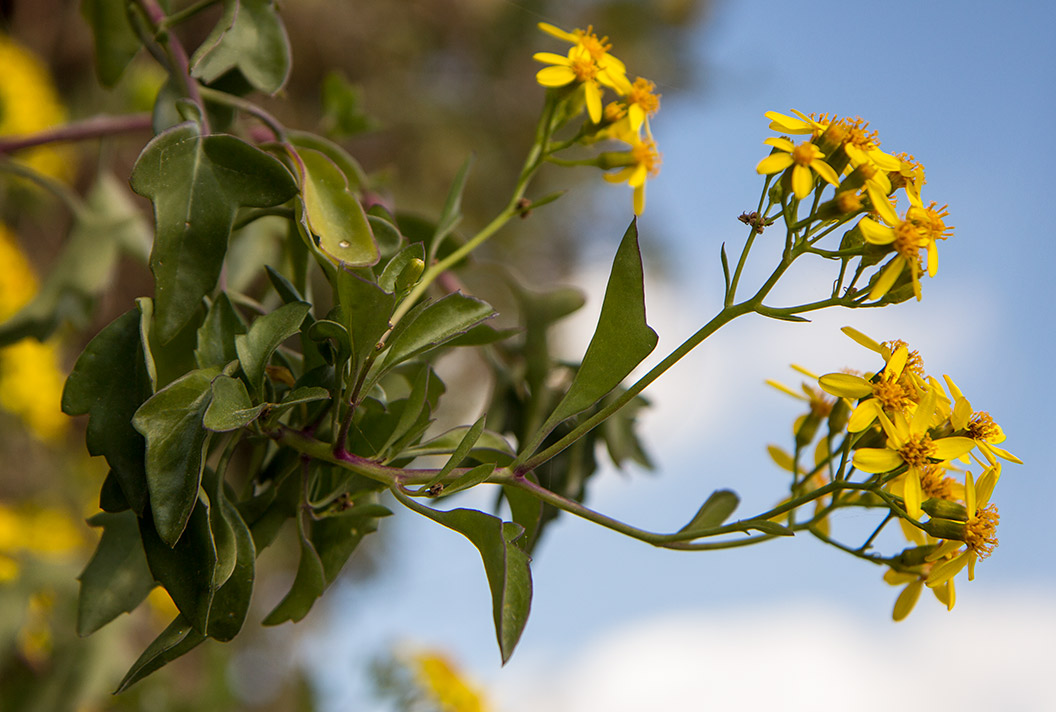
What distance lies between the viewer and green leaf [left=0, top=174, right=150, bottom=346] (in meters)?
0.53

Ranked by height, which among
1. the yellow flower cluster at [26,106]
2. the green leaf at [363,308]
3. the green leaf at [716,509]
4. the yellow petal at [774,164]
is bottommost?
the yellow flower cluster at [26,106]

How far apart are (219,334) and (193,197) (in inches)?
2.0

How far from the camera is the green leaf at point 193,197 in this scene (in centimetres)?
30

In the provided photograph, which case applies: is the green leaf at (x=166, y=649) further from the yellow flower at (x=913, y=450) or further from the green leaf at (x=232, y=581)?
the yellow flower at (x=913, y=450)

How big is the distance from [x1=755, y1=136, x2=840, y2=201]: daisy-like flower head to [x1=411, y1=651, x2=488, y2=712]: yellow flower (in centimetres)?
62

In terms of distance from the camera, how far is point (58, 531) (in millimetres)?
975

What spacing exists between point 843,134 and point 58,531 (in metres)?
0.94

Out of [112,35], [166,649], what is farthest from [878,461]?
[112,35]

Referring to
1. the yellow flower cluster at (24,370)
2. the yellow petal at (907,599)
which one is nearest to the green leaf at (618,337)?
the yellow petal at (907,599)

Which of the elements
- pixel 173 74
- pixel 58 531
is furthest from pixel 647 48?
pixel 173 74

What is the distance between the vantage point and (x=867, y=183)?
0.29 metres

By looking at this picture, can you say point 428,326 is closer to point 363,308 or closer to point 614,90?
point 363,308

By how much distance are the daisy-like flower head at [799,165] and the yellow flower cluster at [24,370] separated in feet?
2.64

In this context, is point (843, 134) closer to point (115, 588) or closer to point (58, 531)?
point (115, 588)
